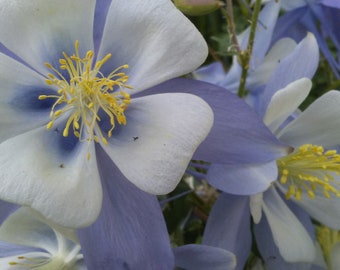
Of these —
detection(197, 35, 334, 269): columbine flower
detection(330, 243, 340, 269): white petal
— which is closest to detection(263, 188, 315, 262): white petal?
detection(197, 35, 334, 269): columbine flower

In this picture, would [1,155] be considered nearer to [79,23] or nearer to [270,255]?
[79,23]

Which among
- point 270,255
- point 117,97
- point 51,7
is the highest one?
point 51,7

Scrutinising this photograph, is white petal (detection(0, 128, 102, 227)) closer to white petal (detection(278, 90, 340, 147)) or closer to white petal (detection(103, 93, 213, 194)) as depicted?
white petal (detection(103, 93, 213, 194))

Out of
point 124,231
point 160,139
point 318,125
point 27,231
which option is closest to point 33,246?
point 27,231

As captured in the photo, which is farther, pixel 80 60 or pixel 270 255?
pixel 270 255

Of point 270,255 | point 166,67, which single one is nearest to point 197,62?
point 166,67

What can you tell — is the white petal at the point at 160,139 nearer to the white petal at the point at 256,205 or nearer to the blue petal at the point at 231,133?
the blue petal at the point at 231,133
